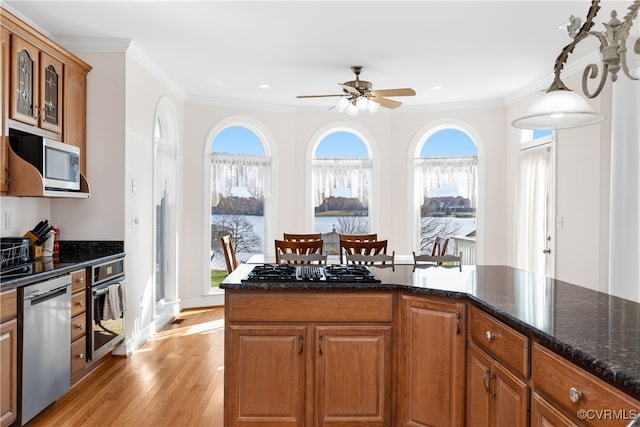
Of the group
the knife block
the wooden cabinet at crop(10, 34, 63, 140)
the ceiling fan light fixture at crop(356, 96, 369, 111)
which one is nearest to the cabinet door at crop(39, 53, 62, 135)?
the wooden cabinet at crop(10, 34, 63, 140)

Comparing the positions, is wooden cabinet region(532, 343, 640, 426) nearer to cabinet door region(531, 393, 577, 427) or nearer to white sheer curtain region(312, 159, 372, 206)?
cabinet door region(531, 393, 577, 427)

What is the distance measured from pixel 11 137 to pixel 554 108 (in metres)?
3.34

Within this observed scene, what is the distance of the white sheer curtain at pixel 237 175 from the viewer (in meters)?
6.14

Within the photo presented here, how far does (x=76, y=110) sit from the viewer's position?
3756 millimetres

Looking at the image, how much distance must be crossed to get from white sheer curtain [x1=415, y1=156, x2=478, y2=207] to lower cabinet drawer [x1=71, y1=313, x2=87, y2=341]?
15.5ft

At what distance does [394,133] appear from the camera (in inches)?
258

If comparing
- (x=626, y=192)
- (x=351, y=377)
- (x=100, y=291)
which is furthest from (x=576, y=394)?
(x=100, y=291)

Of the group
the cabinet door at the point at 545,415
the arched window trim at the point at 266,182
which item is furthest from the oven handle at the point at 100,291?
the cabinet door at the point at 545,415

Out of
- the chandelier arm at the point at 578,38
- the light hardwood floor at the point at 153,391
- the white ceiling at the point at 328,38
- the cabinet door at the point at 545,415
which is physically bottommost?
the light hardwood floor at the point at 153,391

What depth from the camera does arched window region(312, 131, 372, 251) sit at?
6.61 metres

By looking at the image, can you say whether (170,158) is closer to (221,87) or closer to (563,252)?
(221,87)

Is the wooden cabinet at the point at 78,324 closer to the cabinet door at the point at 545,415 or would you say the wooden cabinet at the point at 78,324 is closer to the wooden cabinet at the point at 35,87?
the wooden cabinet at the point at 35,87

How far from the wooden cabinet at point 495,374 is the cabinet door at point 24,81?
3164 millimetres

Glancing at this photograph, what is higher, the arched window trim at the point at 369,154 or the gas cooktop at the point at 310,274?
the arched window trim at the point at 369,154
